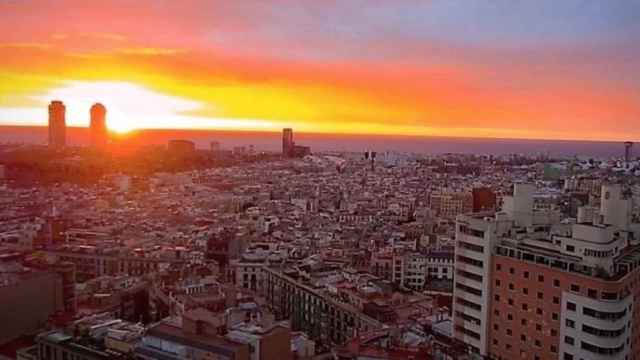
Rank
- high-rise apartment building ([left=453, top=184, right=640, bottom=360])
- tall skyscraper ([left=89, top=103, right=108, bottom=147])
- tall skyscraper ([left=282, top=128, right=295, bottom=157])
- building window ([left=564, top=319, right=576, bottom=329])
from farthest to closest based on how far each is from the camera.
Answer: tall skyscraper ([left=282, top=128, right=295, bottom=157]) < tall skyscraper ([left=89, top=103, right=108, bottom=147]) < building window ([left=564, top=319, right=576, bottom=329]) < high-rise apartment building ([left=453, top=184, right=640, bottom=360])

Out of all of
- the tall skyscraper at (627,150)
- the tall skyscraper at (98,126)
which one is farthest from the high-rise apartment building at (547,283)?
the tall skyscraper at (98,126)

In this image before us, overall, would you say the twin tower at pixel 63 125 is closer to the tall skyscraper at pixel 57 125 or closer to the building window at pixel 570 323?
the tall skyscraper at pixel 57 125

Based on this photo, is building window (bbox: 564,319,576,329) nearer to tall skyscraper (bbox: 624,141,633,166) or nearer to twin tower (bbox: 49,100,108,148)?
tall skyscraper (bbox: 624,141,633,166)

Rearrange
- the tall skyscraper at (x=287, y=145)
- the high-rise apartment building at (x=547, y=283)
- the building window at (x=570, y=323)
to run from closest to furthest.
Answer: the high-rise apartment building at (x=547, y=283) < the building window at (x=570, y=323) < the tall skyscraper at (x=287, y=145)

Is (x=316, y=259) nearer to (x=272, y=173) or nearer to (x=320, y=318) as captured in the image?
(x=320, y=318)

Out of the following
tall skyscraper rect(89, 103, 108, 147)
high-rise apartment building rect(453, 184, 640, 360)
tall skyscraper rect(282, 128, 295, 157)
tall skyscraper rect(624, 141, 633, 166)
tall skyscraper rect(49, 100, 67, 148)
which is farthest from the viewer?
tall skyscraper rect(282, 128, 295, 157)

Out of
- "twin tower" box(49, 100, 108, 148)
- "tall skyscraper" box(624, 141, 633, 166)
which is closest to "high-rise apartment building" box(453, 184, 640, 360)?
"tall skyscraper" box(624, 141, 633, 166)

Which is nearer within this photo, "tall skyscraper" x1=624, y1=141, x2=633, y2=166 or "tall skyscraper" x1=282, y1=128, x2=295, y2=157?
"tall skyscraper" x1=624, y1=141, x2=633, y2=166
